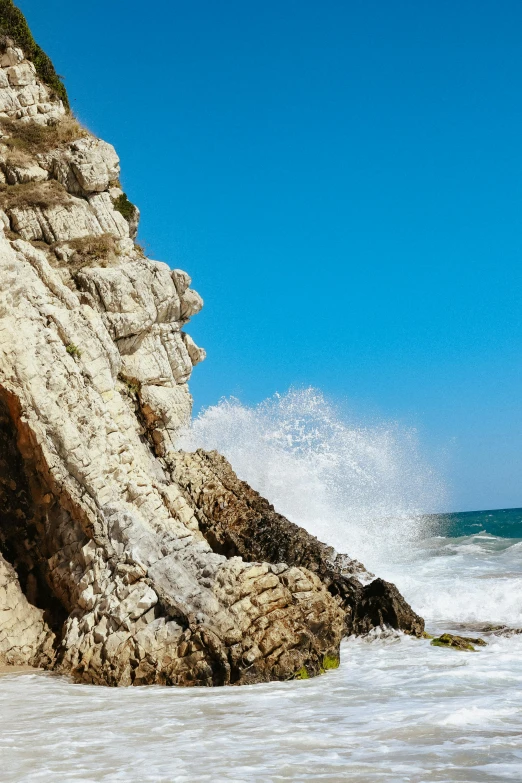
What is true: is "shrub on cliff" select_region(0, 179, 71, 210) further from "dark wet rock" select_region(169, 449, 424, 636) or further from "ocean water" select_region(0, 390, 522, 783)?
"ocean water" select_region(0, 390, 522, 783)

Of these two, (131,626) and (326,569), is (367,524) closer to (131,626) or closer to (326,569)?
(326,569)

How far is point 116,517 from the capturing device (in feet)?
36.3

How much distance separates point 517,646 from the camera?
11.3 m

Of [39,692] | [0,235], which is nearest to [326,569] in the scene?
[39,692]

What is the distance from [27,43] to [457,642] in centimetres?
2009

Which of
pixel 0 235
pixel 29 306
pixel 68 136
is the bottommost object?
pixel 29 306

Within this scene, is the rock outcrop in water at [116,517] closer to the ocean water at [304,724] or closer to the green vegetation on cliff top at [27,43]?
the ocean water at [304,724]

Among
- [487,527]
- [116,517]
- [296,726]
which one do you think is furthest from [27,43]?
[487,527]

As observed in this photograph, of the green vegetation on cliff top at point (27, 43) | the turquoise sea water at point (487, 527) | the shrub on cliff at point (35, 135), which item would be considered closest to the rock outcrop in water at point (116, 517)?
the shrub on cliff at point (35, 135)

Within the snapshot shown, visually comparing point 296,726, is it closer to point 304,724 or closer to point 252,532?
point 304,724

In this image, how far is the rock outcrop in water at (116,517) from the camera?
962cm

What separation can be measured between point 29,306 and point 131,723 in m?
7.56

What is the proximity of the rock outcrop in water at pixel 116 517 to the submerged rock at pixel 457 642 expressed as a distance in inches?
31.2

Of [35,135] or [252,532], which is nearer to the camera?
[252,532]
